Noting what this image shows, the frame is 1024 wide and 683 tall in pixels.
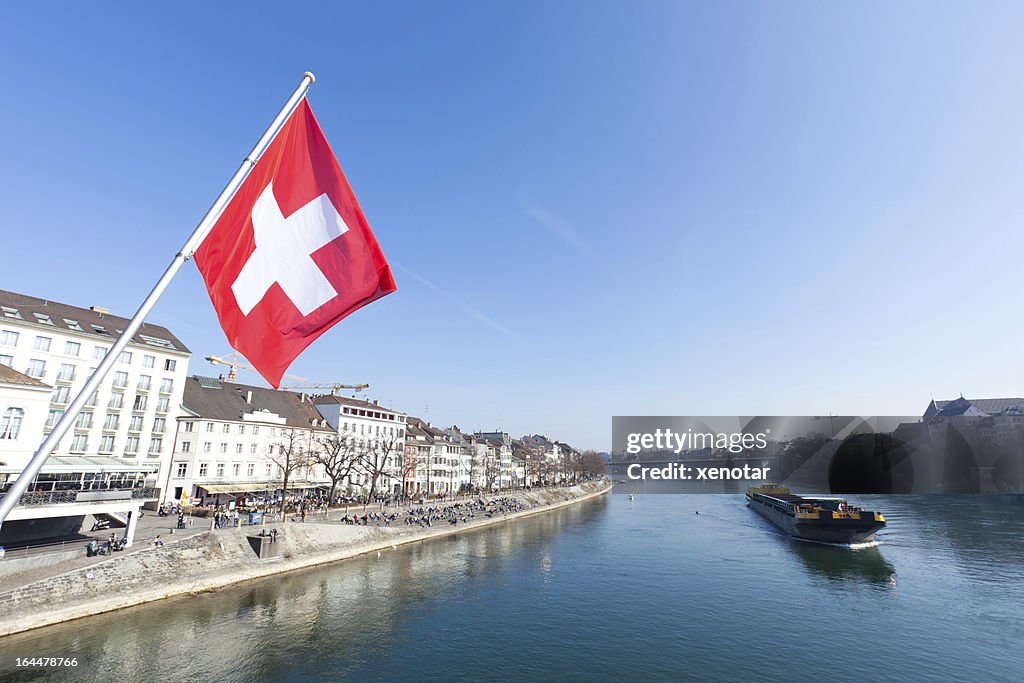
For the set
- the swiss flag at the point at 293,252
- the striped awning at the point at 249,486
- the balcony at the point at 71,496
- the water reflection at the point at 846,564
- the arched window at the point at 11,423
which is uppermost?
the swiss flag at the point at 293,252

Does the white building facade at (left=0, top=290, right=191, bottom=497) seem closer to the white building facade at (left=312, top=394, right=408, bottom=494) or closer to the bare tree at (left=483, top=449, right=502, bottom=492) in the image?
the white building facade at (left=312, top=394, right=408, bottom=494)

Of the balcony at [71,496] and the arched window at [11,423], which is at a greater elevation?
the arched window at [11,423]

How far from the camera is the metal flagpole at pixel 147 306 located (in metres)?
6.39

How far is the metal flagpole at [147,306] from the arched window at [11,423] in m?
41.1

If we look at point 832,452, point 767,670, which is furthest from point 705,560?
point 832,452

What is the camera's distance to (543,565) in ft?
169

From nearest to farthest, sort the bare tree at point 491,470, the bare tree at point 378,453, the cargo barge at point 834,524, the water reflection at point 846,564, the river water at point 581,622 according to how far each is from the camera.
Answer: the river water at point 581,622, the water reflection at point 846,564, the cargo barge at point 834,524, the bare tree at point 378,453, the bare tree at point 491,470

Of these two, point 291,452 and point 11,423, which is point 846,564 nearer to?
point 291,452

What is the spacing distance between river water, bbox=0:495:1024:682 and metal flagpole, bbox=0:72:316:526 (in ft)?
77.4

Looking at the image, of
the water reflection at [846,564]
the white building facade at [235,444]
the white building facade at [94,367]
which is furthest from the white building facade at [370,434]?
the water reflection at [846,564]

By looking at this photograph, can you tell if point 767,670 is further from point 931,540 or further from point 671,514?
point 671,514

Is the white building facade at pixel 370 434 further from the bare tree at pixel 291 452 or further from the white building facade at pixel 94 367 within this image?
the white building facade at pixel 94 367

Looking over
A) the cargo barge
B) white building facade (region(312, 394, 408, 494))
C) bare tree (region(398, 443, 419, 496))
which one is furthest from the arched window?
the cargo barge

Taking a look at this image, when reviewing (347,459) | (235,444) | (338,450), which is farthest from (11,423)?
(347,459)
